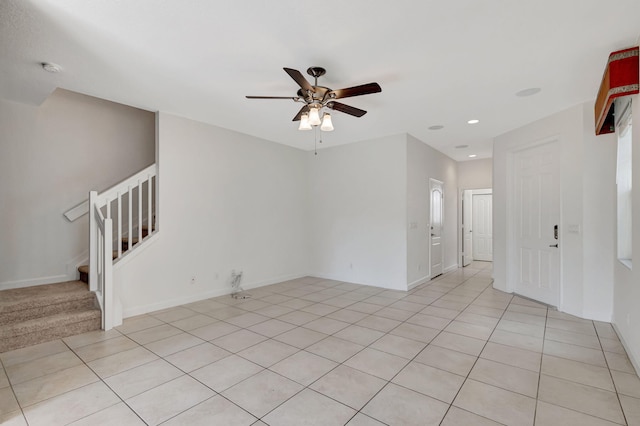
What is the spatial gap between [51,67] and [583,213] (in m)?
6.34

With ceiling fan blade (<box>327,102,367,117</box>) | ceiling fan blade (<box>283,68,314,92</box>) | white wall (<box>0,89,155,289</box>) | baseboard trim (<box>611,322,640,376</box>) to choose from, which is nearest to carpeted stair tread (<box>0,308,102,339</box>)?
white wall (<box>0,89,155,289</box>)

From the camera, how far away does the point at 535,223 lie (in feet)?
15.6

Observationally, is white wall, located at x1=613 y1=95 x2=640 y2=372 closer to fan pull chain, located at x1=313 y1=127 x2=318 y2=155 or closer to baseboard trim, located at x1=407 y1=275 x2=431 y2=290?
baseboard trim, located at x1=407 y1=275 x2=431 y2=290

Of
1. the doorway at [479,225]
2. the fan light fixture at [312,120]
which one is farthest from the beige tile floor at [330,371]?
the doorway at [479,225]

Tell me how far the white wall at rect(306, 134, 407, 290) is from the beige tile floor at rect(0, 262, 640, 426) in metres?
1.57

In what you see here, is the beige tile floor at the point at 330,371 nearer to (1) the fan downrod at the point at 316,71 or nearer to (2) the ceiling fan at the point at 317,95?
(2) the ceiling fan at the point at 317,95

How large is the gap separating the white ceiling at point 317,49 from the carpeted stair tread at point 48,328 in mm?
2607

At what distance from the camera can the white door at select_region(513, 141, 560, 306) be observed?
4438mm

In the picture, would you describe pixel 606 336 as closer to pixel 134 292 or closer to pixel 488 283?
pixel 488 283

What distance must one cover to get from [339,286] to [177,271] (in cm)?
283

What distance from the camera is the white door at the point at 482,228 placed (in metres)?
8.99

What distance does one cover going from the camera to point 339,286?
19.0 feet

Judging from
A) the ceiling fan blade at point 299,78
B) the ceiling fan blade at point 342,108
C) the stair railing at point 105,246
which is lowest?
the stair railing at point 105,246

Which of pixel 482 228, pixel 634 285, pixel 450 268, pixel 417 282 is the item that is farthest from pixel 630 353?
pixel 482 228
